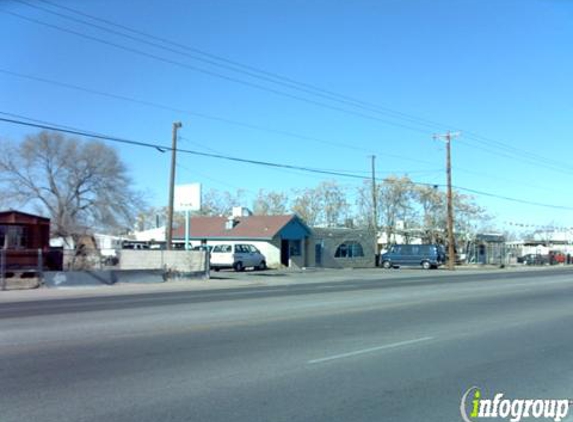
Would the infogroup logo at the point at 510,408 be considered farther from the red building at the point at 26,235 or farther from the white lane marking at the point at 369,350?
the red building at the point at 26,235

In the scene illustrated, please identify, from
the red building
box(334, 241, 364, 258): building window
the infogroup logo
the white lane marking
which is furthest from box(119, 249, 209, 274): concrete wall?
the infogroup logo

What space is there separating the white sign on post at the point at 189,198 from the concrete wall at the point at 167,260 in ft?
28.1

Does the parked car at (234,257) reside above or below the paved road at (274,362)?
above

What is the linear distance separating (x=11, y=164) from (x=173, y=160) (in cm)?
2744

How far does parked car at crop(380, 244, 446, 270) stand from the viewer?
52.1m

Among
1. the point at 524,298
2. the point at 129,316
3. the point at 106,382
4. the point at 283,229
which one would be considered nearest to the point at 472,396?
the point at 106,382

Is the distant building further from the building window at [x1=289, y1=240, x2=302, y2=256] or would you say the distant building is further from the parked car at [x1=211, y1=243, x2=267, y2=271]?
the parked car at [x1=211, y1=243, x2=267, y2=271]

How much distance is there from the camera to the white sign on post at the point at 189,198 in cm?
4231

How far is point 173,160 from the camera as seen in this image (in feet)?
118

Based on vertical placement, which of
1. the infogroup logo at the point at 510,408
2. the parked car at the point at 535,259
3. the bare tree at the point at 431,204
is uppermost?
the bare tree at the point at 431,204

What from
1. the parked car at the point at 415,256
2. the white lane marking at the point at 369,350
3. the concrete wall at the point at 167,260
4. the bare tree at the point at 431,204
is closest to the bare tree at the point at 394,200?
the bare tree at the point at 431,204

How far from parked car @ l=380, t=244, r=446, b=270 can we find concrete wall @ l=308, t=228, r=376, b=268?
237 centimetres

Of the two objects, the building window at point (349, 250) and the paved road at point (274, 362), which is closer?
the paved road at point (274, 362)

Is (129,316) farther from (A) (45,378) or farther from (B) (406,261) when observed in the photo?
(B) (406,261)
